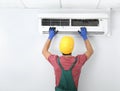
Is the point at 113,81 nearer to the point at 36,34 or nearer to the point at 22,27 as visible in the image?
the point at 36,34

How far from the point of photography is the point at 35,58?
329 centimetres

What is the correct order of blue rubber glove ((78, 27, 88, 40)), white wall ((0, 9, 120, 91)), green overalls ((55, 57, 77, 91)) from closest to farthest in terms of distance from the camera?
green overalls ((55, 57, 77, 91)) < blue rubber glove ((78, 27, 88, 40)) < white wall ((0, 9, 120, 91))

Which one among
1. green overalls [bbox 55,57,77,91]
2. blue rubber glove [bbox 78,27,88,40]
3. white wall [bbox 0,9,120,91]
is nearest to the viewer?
green overalls [bbox 55,57,77,91]

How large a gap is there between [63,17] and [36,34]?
440mm

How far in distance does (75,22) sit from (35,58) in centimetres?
72

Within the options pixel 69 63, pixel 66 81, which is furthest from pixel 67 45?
pixel 66 81

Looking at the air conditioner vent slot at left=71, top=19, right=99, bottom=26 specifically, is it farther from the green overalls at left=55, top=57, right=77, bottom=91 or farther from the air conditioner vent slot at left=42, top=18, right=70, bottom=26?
the green overalls at left=55, top=57, right=77, bottom=91

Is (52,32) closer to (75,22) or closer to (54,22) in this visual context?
(54,22)

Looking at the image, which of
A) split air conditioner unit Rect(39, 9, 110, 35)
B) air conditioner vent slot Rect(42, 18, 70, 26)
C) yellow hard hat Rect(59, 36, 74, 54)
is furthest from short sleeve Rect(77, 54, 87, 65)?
air conditioner vent slot Rect(42, 18, 70, 26)

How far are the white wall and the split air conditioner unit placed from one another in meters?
0.14

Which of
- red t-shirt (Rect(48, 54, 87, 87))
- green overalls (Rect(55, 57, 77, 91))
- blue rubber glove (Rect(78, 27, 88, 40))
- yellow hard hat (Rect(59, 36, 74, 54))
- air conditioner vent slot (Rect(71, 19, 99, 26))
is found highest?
air conditioner vent slot (Rect(71, 19, 99, 26))

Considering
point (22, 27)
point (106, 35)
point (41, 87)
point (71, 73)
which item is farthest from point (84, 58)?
point (22, 27)

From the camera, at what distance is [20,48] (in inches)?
130

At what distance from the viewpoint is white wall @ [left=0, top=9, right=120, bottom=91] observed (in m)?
3.26
